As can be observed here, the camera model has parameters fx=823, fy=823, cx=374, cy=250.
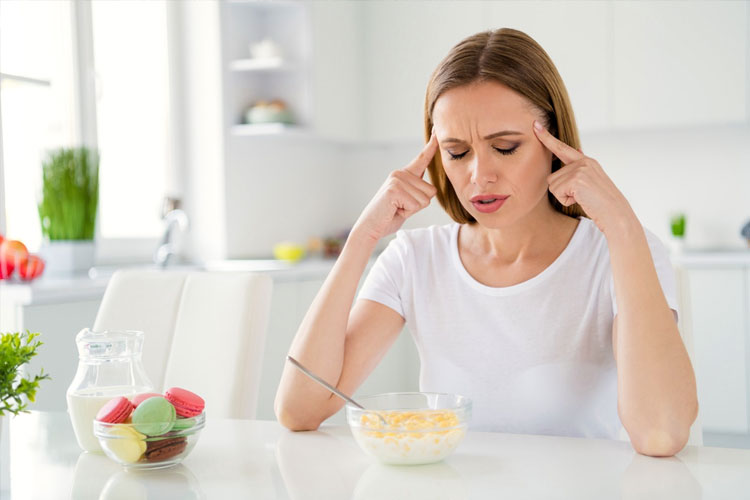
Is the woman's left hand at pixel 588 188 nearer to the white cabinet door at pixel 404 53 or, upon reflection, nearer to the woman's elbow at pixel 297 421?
the woman's elbow at pixel 297 421

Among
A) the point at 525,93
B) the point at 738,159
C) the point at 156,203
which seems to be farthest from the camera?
the point at 738,159

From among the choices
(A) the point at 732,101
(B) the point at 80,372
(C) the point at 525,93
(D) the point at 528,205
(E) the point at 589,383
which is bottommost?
(E) the point at 589,383

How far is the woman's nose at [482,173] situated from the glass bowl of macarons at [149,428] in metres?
0.58

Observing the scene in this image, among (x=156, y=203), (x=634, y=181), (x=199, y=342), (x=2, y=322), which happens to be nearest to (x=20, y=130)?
(x=156, y=203)

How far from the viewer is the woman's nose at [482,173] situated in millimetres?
1310

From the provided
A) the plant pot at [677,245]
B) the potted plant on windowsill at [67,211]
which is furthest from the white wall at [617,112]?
the potted plant on windowsill at [67,211]

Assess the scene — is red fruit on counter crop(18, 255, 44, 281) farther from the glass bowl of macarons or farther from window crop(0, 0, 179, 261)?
the glass bowl of macarons

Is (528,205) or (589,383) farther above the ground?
(528,205)

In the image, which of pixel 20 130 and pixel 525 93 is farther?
pixel 20 130

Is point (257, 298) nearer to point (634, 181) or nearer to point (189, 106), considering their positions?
point (189, 106)

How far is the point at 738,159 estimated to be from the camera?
413cm

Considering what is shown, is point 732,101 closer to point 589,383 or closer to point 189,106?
point 189,106

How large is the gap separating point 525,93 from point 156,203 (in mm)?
2648

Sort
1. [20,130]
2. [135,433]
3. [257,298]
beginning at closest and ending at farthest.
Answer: [135,433] < [257,298] < [20,130]
